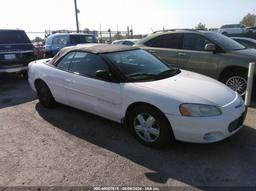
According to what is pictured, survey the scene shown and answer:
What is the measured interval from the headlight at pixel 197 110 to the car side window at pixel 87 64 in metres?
1.49

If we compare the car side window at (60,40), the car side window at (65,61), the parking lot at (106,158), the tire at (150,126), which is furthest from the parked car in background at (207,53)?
the car side window at (60,40)

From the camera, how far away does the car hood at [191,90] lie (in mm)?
3547

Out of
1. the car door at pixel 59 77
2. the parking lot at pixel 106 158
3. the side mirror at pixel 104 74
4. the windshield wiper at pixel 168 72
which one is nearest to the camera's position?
the parking lot at pixel 106 158

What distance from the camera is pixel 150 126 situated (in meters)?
3.80

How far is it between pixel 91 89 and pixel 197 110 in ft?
5.99

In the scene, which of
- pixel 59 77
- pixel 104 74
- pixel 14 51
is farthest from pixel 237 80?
pixel 14 51

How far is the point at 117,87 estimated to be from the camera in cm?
402

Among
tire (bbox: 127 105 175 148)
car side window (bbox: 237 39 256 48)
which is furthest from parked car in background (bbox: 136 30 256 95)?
tire (bbox: 127 105 175 148)

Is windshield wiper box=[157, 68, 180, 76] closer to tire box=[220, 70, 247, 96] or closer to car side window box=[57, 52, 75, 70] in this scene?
car side window box=[57, 52, 75, 70]

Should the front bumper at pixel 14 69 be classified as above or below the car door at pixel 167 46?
below

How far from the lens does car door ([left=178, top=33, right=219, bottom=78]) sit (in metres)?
6.35

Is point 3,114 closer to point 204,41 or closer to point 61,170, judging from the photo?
point 61,170

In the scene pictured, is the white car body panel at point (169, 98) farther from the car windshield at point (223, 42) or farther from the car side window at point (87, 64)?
the car windshield at point (223, 42)

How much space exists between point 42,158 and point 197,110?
2.25 m
